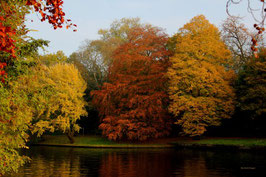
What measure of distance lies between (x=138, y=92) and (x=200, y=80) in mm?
7911

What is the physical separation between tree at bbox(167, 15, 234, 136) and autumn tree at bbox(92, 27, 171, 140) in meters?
2.10

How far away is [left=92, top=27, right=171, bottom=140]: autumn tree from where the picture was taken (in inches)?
1411

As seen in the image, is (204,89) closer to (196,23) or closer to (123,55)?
(196,23)

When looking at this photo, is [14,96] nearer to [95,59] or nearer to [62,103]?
[62,103]

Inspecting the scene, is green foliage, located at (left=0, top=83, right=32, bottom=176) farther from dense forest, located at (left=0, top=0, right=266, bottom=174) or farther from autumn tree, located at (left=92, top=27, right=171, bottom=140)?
autumn tree, located at (left=92, top=27, right=171, bottom=140)

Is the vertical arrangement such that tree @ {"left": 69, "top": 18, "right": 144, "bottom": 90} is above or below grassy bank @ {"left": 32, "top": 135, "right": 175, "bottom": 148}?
above

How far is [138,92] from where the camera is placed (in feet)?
126

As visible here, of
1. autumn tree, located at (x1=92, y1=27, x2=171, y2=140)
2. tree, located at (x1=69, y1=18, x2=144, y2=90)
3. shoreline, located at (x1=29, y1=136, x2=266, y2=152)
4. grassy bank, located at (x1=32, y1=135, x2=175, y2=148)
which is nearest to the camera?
shoreline, located at (x1=29, y1=136, x2=266, y2=152)

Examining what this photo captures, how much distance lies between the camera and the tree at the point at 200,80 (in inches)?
1336

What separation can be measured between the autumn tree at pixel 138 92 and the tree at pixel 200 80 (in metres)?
2.10

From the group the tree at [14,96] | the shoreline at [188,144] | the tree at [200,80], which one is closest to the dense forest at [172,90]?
the tree at [200,80]

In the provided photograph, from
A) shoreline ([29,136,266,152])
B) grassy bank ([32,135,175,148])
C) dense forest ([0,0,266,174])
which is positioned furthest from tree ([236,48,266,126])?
grassy bank ([32,135,175,148])

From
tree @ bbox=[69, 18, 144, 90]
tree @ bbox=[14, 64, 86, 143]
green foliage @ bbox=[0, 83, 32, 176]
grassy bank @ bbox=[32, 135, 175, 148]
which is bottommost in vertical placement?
grassy bank @ bbox=[32, 135, 175, 148]

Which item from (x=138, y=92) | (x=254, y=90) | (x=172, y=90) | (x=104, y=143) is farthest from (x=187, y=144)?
(x=104, y=143)
